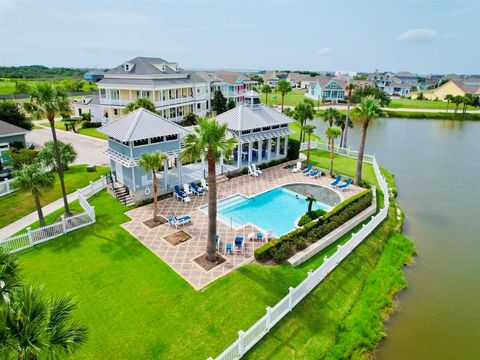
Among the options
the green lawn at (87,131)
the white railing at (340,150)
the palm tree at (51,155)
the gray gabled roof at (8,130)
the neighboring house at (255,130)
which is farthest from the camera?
the green lawn at (87,131)

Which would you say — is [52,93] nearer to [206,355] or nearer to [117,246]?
[117,246]

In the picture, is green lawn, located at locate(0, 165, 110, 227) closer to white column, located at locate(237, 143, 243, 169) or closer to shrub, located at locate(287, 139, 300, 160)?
white column, located at locate(237, 143, 243, 169)

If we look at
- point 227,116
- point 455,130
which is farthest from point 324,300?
point 455,130

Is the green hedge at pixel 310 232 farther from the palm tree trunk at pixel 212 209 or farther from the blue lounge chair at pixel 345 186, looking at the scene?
the blue lounge chair at pixel 345 186

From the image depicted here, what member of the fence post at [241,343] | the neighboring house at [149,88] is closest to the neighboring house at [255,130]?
the neighboring house at [149,88]

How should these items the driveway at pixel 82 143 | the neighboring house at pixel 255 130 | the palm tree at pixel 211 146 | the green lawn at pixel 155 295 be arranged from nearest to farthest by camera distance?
the green lawn at pixel 155 295 < the palm tree at pixel 211 146 < the neighboring house at pixel 255 130 < the driveway at pixel 82 143

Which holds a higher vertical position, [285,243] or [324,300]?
[285,243]
